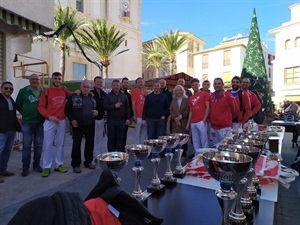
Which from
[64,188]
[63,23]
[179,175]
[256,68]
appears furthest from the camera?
[63,23]

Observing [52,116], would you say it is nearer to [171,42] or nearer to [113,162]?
[113,162]

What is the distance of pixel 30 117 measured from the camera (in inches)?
190

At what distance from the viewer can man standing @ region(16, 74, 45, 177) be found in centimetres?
484

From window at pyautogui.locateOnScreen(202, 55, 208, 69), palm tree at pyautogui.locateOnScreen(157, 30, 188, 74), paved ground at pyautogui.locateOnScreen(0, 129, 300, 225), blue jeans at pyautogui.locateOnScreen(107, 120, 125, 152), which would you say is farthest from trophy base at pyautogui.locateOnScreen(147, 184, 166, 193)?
window at pyautogui.locateOnScreen(202, 55, 208, 69)

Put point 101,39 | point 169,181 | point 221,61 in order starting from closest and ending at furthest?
point 169,181 < point 101,39 < point 221,61

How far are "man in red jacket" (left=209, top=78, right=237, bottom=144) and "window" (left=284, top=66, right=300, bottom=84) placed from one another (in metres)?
27.1

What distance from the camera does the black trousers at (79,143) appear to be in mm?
5242

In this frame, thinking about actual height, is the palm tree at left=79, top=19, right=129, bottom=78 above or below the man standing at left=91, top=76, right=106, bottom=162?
above

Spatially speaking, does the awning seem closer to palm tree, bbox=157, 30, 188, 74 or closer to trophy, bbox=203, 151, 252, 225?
trophy, bbox=203, 151, 252, 225

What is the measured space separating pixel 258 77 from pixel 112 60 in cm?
1891

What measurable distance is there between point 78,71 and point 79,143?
832 inches

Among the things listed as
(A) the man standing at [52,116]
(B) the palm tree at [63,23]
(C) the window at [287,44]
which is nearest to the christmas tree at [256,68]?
(A) the man standing at [52,116]

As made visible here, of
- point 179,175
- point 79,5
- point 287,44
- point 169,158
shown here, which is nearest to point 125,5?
point 79,5

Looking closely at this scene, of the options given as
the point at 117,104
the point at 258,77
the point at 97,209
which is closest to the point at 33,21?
the point at 117,104
